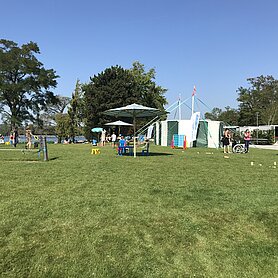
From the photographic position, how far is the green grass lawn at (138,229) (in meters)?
3.38

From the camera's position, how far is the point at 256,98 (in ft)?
238

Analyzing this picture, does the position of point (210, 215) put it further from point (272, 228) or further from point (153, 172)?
point (153, 172)

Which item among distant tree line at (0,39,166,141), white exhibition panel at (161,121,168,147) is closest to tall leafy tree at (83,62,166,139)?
distant tree line at (0,39,166,141)

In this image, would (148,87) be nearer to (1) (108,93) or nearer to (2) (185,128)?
(1) (108,93)

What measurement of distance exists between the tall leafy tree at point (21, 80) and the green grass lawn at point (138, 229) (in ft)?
135

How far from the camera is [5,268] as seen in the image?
10.8 feet

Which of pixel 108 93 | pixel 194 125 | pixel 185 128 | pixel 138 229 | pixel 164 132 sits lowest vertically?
pixel 138 229

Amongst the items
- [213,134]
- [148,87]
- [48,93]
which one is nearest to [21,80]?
[48,93]

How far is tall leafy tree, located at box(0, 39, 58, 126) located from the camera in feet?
143

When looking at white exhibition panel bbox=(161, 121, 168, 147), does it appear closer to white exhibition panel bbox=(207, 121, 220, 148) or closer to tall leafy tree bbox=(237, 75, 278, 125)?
white exhibition panel bbox=(207, 121, 220, 148)

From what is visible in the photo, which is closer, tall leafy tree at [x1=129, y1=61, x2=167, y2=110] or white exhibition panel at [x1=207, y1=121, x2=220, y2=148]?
white exhibition panel at [x1=207, y1=121, x2=220, y2=148]

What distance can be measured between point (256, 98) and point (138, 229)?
7462 cm

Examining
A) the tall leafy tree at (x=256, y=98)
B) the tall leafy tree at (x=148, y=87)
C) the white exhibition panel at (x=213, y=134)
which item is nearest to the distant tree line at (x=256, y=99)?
the tall leafy tree at (x=256, y=98)

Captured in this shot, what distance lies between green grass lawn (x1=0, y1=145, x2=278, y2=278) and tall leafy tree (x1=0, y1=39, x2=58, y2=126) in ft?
135
